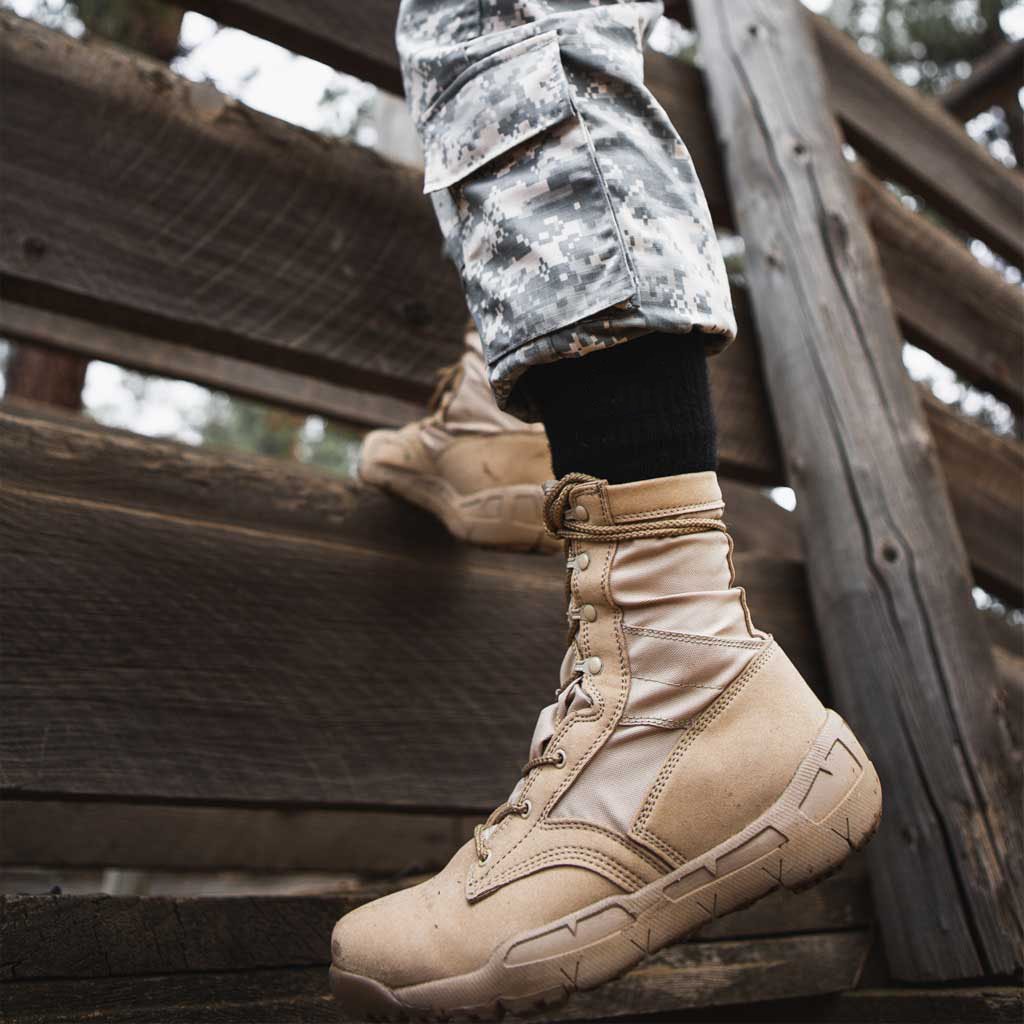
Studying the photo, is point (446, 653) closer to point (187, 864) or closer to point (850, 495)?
point (850, 495)

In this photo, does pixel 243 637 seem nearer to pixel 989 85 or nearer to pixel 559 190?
pixel 559 190

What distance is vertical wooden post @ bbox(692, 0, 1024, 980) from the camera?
61.6 inches

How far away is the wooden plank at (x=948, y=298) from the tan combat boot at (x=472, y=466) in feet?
4.00

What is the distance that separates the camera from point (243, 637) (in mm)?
1369

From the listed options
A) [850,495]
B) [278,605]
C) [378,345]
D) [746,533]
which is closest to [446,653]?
[278,605]

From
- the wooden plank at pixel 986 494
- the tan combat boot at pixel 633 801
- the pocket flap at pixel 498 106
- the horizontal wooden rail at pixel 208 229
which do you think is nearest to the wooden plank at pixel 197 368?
the horizontal wooden rail at pixel 208 229

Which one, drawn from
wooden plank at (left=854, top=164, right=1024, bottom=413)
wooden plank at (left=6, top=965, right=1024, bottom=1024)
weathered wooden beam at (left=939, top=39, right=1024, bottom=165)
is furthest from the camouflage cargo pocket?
weathered wooden beam at (left=939, top=39, right=1024, bottom=165)

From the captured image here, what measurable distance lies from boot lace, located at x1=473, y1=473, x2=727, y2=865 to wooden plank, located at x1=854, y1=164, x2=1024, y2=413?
1.50m

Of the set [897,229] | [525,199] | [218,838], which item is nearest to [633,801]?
[525,199]

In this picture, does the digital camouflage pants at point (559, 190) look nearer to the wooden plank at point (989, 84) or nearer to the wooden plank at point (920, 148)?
the wooden plank at point (920, 148)

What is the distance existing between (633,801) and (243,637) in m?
0.60

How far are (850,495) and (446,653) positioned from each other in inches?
31.7

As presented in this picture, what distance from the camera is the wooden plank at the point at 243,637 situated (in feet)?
4.07

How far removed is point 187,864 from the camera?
2992mm
